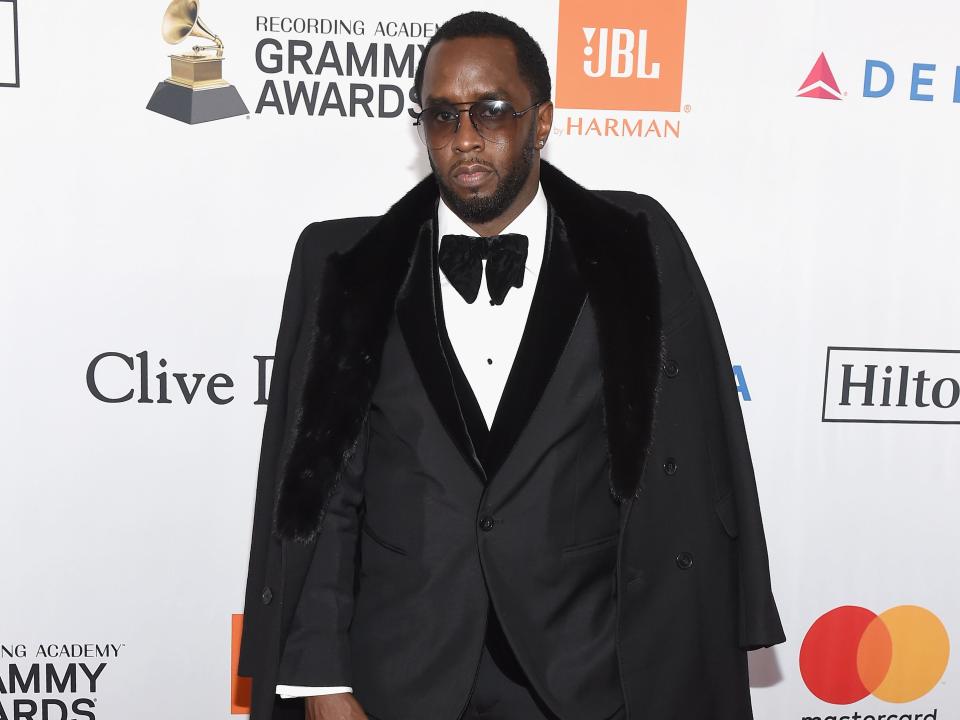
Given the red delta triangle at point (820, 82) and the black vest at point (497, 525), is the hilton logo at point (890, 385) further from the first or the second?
the black vest at point (497, 525)

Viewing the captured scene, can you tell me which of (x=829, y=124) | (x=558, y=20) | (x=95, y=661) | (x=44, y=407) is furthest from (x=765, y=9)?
(x=95, y=661)

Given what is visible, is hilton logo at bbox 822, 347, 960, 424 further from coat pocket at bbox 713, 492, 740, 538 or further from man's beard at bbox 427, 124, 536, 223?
man's beard at bbox 427, 124, 536, 223

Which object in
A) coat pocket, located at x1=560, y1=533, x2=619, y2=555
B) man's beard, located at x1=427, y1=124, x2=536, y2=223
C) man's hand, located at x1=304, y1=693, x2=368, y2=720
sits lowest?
man's hand, located at x1=304, y1=693, x2=368, y2=720

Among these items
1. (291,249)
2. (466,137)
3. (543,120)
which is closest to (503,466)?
(466,137)

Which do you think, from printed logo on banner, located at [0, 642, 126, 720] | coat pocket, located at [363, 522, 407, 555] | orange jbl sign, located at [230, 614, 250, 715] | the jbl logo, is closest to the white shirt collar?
coat pocket, located at [363, 522, 407, 555]

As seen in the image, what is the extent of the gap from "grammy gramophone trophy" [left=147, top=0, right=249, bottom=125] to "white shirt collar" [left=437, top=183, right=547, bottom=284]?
3.21 ft

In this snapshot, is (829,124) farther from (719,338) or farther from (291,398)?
(291,398)

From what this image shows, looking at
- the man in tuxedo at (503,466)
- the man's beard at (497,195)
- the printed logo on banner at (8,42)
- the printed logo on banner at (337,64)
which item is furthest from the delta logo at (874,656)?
the printed logo on banner at (8,42)

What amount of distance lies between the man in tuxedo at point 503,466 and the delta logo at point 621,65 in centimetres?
81

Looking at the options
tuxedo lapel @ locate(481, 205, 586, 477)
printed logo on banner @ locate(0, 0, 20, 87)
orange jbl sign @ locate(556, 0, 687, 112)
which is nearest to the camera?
tuxedo lapel @ locate(481, 205, 586, 477)

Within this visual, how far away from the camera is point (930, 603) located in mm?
3154

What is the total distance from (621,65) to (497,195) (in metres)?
1.09

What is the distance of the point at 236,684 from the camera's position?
9.67ft

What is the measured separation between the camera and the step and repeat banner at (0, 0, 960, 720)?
107 inches
